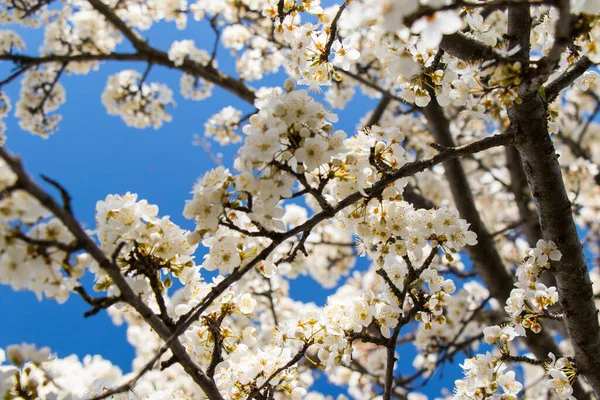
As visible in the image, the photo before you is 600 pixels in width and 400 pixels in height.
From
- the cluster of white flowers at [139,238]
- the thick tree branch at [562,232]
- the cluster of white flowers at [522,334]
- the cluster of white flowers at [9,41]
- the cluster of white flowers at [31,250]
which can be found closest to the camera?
the cluster of white flowers at [31,250]

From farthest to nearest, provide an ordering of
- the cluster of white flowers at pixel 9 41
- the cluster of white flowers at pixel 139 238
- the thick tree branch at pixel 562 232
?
1. the cluster of white flowers at pixel 9 41
2. the thick tree branch at pixel 562 232
3. the cluster of white flowers at pixel 139 238

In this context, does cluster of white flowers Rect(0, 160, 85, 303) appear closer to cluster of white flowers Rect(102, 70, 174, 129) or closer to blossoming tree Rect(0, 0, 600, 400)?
blossoming tree Rect(0, 0, 600, 400)

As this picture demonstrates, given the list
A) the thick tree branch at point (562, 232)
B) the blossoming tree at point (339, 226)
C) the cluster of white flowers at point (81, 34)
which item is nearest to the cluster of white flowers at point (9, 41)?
the cluster of white flowers at point (81, 34)

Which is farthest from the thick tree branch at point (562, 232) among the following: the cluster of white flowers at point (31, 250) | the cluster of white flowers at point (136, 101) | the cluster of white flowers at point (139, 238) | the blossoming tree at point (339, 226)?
the cluster of white flowers at point (136, 101)

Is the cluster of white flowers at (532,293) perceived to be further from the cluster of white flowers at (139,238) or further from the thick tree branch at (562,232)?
the cluster of white flowers at (139,238)

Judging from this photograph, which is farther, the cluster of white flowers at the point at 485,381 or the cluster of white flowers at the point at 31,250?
the cluster of white flowers at the point at 485,381

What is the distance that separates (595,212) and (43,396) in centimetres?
965

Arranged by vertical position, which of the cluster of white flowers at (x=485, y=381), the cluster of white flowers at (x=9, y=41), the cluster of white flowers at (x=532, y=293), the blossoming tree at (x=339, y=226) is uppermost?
the cluster of white flowers at (x=9, y=41)

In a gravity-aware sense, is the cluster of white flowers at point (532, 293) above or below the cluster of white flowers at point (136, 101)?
below

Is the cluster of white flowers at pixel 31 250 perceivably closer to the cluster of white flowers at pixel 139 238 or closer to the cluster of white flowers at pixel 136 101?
the cluster of white flowers at pixel 139 238

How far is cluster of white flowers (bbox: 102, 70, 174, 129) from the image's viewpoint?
5926 mm

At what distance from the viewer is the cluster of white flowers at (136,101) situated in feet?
19.4

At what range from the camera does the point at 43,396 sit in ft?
5.49

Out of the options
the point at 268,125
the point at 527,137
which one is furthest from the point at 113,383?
the point at 527,137
